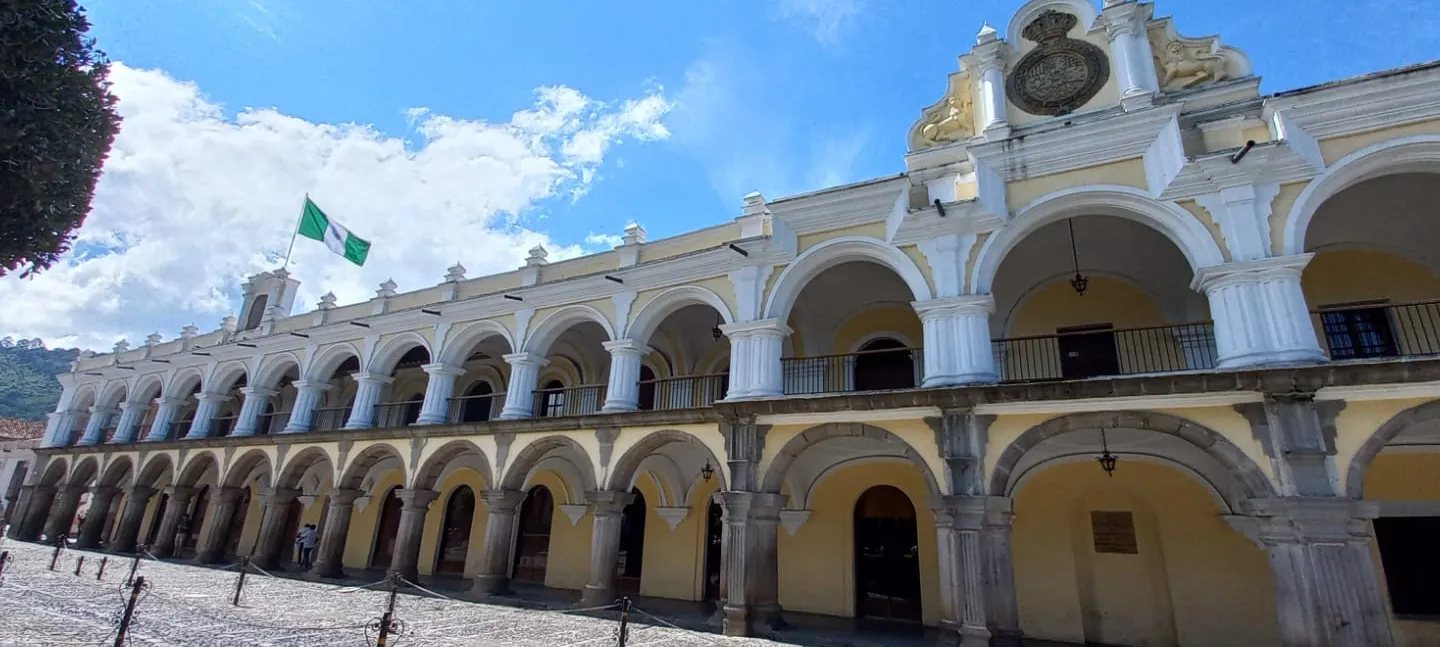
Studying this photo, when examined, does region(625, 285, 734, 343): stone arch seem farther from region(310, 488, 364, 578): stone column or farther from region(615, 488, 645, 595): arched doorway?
region(310, 488, 364, 578): stone column

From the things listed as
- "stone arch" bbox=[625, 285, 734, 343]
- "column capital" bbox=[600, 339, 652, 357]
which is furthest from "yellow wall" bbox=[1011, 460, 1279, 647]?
"column capital" bbox=[600, 339, 652, 357]

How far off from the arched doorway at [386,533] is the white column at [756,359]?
11.5 meters

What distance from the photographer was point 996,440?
29.1 feet

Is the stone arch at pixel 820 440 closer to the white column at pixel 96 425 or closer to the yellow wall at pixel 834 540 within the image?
the yellow wall at pixel 834 540

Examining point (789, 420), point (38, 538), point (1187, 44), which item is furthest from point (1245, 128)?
point (38, 538)

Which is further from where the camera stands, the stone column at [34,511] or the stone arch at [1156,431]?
the stone column at [34,511]

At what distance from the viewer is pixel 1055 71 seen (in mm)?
11211

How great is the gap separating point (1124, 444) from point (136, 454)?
25870 mm

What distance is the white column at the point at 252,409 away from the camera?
1867 centimetres

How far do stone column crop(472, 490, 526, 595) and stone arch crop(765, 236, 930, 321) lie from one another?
635 cm

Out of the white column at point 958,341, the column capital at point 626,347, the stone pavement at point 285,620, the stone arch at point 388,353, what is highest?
the stone arch at point 388,353

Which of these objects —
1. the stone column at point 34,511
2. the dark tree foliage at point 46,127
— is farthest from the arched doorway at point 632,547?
the stone column at point 34,511

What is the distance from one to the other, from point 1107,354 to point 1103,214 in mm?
2741

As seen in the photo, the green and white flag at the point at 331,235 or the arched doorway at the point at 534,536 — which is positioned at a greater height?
the green and white flag at the point at 331,235
